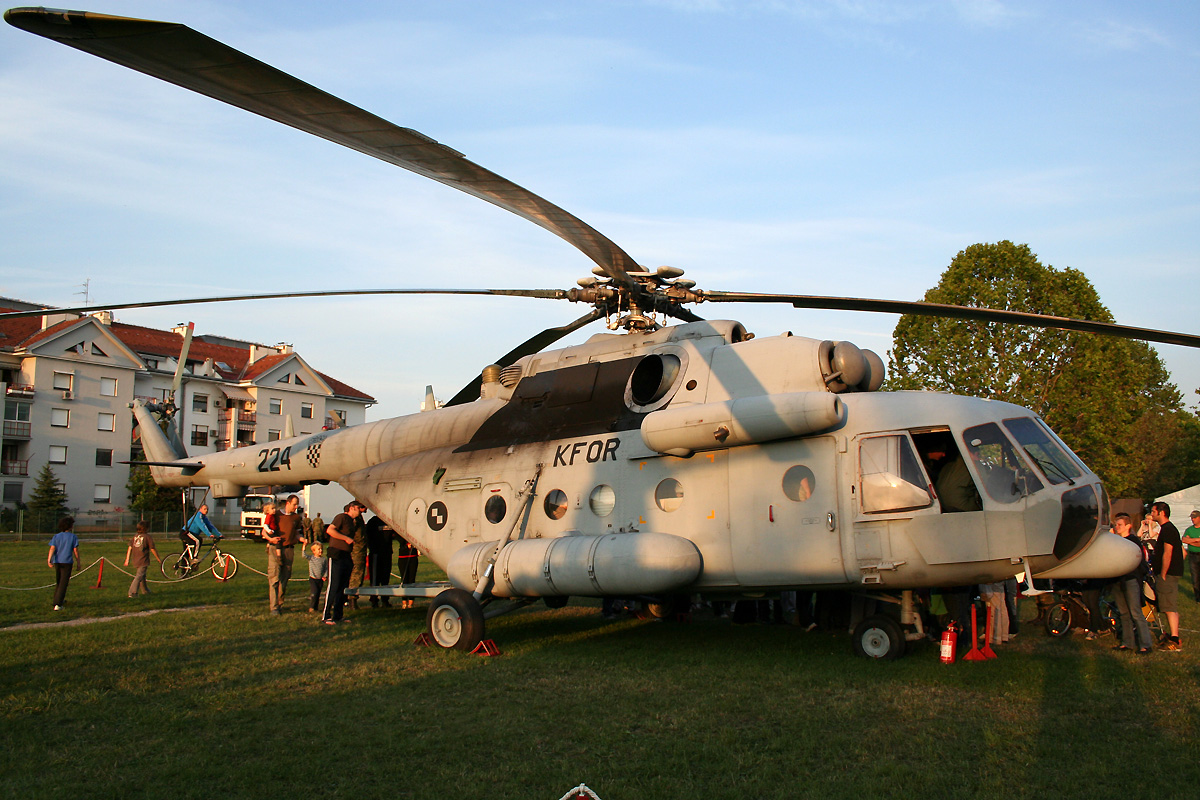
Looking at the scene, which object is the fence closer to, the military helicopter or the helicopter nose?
the military helicopter

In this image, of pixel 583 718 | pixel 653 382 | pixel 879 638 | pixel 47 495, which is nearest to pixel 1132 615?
pixel 879 638

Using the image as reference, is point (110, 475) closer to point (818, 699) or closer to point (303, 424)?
point (303, 424)

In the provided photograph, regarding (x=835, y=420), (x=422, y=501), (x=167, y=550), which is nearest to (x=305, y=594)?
(x=422, y=501)

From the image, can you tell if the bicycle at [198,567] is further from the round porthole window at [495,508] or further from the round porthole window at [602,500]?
the round porthole window at [602,500]

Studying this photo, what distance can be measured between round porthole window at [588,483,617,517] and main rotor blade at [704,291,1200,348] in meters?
2.82

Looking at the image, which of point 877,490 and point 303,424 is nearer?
point 877,490

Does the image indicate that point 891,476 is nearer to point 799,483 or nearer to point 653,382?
point 799,483

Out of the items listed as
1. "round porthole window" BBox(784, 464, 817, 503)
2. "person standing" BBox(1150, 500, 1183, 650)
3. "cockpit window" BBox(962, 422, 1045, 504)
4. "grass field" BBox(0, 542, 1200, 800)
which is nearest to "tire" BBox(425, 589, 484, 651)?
"grass field" BBox(0, 542, 1200, 800)

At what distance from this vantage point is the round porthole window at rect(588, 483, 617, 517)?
35.7 ft

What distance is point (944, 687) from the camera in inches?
330

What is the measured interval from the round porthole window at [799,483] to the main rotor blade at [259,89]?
3918 mm

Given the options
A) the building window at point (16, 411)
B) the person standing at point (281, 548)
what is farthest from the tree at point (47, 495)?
the person standing at point (281, 548)

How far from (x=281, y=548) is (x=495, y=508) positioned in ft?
16.4

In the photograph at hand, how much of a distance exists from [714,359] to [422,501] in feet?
16.5
